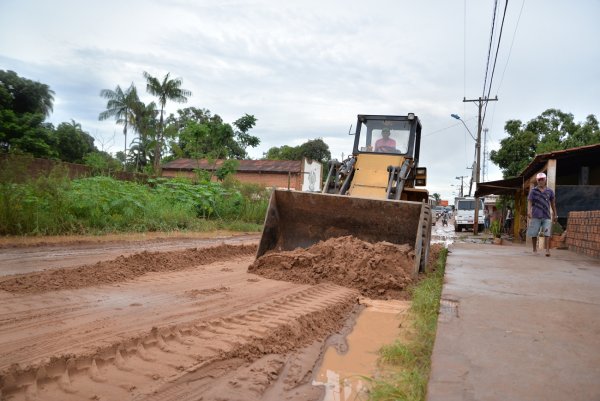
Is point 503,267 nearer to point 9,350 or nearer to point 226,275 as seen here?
point 226,275

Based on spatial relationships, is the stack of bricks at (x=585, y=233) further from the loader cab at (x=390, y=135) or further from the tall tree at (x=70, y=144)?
the tall tree at (x=70, y=144)

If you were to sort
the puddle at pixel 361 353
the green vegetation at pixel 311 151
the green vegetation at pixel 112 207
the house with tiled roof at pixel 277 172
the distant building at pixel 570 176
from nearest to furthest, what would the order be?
the puddle at pixel 361 353 < the green vegetation at pixel 112 207 < the distant building at pixel 570 176 < the house with tiled roof at pixel 277 172 < the green vegetation at pixel 311 151

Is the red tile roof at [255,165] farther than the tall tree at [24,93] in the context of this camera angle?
Yes

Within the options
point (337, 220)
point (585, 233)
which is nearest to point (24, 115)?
point (337, 220)

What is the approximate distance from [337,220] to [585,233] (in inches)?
199

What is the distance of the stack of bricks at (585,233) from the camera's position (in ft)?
26.1

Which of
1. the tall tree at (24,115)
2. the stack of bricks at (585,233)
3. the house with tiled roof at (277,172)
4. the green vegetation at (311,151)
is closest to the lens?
the stack of bricks at (585,233)

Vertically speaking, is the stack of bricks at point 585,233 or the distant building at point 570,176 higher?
the distant building at point 570,176

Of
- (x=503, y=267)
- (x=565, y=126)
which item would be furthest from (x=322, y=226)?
(x=565, y=126)

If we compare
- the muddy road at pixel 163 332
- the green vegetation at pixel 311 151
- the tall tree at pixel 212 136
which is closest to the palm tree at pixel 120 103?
the tall tree at pixel 212 136

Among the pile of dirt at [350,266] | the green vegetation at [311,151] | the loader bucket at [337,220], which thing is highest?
the green vegetation at [311,151]

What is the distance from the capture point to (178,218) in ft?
46.2

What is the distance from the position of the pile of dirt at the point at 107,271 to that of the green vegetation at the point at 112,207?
3918 mm

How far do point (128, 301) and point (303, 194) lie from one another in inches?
140
